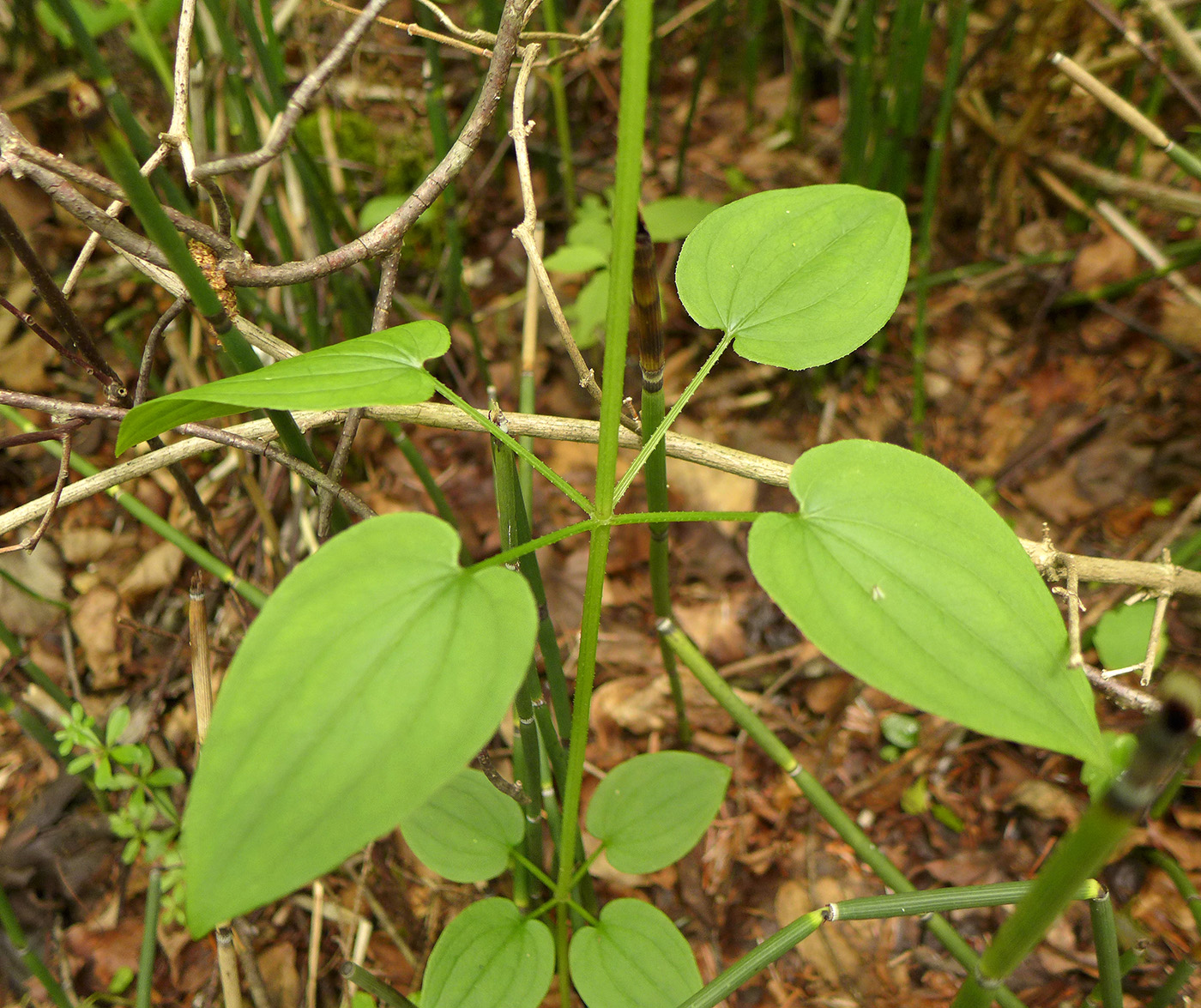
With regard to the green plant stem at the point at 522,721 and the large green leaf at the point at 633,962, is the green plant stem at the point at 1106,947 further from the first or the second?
the green plant stem at the point at 522,721

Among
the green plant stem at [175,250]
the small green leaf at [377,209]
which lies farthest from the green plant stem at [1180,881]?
the small green leaf at [377,209]

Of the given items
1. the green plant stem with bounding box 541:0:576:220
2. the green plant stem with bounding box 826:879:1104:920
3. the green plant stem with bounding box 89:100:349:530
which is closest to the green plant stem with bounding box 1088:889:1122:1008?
the green plant stem with bounding box 826:879:1104:920

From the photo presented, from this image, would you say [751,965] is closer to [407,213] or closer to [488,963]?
[488,963]

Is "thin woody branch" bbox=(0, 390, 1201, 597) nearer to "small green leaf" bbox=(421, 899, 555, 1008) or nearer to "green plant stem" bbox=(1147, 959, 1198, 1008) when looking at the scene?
"green plant stem" bbox=(1147, 959, 1198, 1008)

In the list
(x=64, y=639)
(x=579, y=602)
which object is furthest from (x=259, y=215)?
(x=579, y=602)

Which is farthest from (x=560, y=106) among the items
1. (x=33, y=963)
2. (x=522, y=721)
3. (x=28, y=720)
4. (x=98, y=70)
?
(x=33, y=963)

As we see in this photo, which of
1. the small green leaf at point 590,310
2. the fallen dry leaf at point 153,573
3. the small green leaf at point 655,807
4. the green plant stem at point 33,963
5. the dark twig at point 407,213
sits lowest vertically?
the green plant stem at point 33,963
